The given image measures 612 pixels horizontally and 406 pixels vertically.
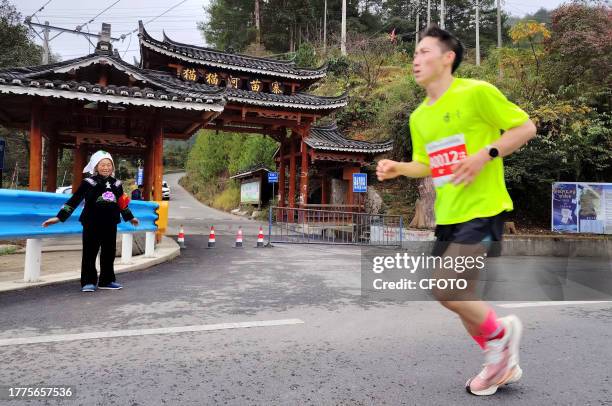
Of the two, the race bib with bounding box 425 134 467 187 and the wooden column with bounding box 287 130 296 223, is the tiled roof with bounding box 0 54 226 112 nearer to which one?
the race bib with bounding box 425 134 467 187

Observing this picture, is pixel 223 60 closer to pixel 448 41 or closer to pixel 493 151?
pixel 448 41

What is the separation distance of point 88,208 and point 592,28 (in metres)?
18.4

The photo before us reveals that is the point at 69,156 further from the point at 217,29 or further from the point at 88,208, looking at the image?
the point at 88,208

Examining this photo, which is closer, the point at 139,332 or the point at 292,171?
the point at 139,332

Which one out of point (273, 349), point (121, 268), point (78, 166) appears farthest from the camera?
point (78, 166)

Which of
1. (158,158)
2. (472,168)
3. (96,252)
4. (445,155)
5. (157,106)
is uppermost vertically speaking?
(157,106)

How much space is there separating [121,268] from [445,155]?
570cm

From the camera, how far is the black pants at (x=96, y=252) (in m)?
5.13

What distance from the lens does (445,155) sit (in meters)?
2.47

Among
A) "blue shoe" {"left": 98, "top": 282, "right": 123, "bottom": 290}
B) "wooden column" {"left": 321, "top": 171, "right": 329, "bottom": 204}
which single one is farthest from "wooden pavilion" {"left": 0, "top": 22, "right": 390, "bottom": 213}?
"blue shoe" {"left": 98, "top": 282, "right": 123, "bottom": 290}

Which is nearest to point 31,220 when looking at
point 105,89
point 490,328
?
point 105,89

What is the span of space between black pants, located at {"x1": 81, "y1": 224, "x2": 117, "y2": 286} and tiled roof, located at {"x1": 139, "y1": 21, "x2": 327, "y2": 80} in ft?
44.8

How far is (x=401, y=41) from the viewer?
44.8 m

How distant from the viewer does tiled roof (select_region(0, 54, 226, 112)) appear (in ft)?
28.8
